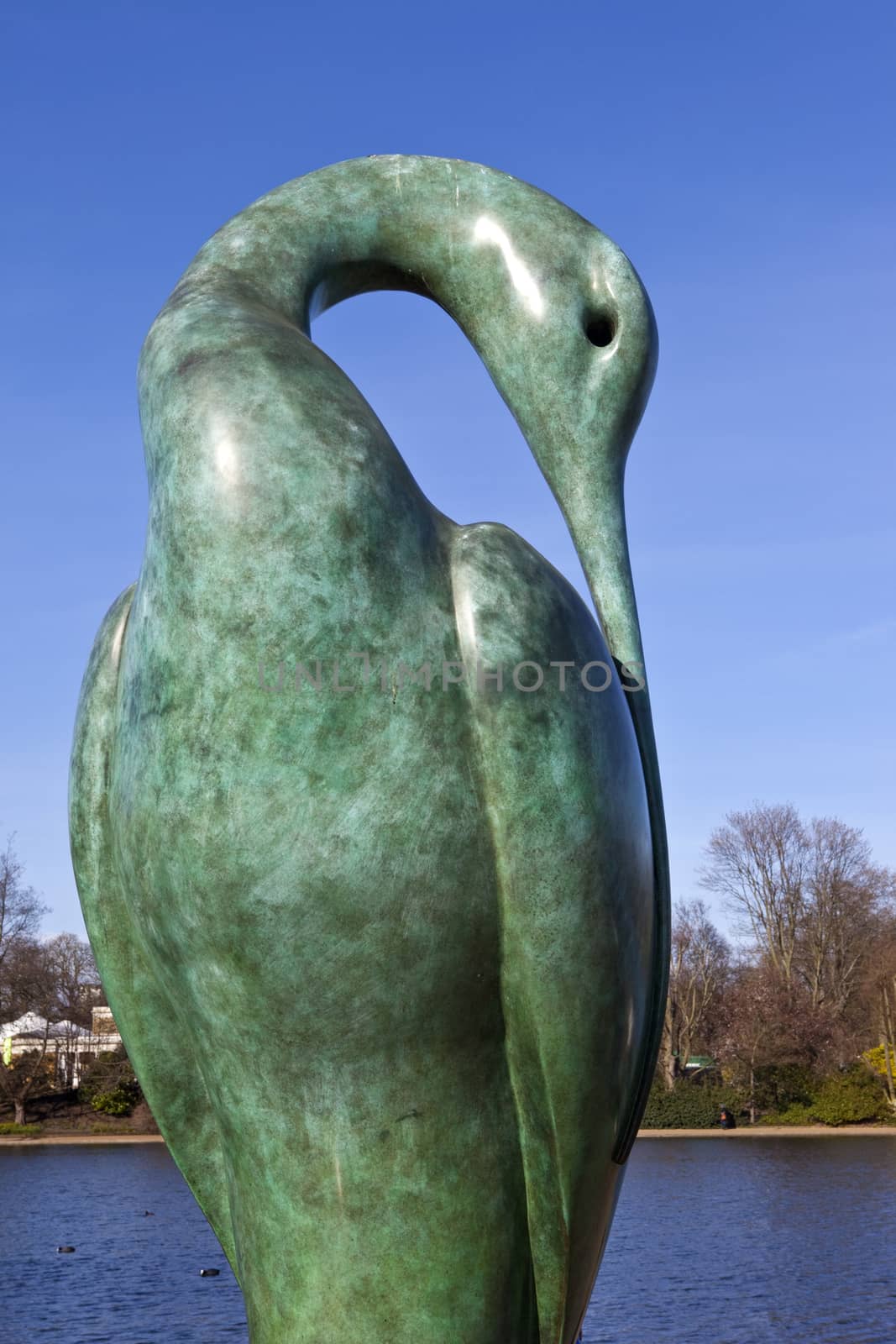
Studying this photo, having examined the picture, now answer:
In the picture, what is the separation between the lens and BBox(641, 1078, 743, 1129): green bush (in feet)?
124

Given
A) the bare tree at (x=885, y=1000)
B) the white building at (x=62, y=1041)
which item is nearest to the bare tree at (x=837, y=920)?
the bare tree at (x=885, y=1000)

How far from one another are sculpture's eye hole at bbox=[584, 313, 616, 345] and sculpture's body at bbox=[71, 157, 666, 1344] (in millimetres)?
969

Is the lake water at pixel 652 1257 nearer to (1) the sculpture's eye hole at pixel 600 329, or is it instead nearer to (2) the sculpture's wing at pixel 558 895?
(2) the sculpture's wing at pixel 558 895

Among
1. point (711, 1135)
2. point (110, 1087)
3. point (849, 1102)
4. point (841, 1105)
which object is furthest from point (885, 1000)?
point (110, 1087)

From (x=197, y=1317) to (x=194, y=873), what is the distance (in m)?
12.9

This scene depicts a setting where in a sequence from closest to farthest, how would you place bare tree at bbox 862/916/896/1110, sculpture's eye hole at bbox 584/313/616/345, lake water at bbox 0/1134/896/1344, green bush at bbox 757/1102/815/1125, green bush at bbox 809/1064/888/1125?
sculpture's eye hole at bbox 584/313/616/345, lake water at bbox 0/1134/896/1344, green bush at bbox 809/1064/888/1125, green bush at bbox 757/1102/815/1125, bare tree at bbox 862/916/896/1110

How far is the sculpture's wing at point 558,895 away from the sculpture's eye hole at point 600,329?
101 cm

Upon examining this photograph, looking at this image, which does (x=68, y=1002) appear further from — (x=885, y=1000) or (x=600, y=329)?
(x=600, y=329)

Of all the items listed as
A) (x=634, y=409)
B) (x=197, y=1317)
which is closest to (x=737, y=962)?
(x=197, y=1317)

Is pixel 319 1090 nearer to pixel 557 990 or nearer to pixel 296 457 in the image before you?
pixel 557 990

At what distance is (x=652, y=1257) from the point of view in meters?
17.8

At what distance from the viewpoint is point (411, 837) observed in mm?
3088

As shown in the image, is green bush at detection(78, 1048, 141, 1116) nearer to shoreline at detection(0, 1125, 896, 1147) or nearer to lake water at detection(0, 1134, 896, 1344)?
shoreline at detection(0, 1125, 896, 1147)

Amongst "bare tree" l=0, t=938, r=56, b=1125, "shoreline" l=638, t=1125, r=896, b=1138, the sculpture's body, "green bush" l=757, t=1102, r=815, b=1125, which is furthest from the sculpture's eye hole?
"bare tree" l=0, t=938, r=56, b=1125
